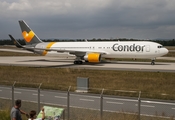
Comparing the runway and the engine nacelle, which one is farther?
the engine nacelle

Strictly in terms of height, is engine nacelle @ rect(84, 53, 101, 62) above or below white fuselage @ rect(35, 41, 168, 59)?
below

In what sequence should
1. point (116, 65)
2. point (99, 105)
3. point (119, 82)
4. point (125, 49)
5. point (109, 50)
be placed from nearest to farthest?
1. point (99, 105)
2. point (119, 82)
3. point (125, 49)
4. point (116, 65)
5. point (109, 50)

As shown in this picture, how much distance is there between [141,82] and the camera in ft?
88.6

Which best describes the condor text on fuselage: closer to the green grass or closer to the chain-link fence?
the green grass

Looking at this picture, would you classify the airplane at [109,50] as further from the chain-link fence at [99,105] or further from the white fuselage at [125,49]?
the chain-link fence at [99,105]

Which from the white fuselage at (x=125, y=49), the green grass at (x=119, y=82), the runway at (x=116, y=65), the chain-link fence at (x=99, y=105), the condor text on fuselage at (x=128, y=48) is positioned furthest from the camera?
the condor text on fuselage at (x=128, y=48)

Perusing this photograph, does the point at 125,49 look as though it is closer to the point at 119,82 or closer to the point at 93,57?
the point at 93,57

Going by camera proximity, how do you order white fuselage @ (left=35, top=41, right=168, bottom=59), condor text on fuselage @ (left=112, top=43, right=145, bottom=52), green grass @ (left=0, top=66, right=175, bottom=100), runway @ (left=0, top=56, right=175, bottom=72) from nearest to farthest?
1. green grass @ (left=0, top=66, right=175, bottom=100)
2. runway @ (left=0, top=56, right=175, bottom=72)
3. white fuselage @ (left=35, top=41, right=168, bottom=59)
4. condor text on fuselage @ (left=112, top=43, right=145, bottom=52)

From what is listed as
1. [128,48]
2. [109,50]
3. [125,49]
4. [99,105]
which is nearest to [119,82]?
[99,105]

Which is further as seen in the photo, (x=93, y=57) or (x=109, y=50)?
(x=109, y=50)

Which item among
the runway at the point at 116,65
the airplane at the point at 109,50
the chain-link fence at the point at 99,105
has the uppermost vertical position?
the airplane at the point at 109,50

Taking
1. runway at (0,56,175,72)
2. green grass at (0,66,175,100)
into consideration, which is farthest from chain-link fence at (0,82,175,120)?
runway at (0,56,175,72)

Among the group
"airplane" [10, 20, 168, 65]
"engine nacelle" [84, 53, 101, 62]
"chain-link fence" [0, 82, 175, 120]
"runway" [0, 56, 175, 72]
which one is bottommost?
"runway" [0, 56, 175, 72]

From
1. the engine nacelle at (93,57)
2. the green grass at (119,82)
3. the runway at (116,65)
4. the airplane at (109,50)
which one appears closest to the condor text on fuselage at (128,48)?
the airplane at (109,50)
